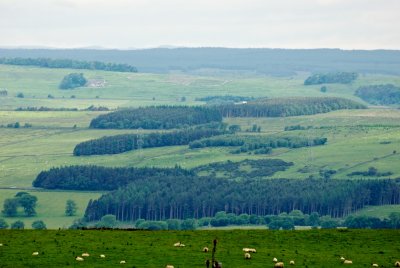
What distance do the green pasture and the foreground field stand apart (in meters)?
84.2

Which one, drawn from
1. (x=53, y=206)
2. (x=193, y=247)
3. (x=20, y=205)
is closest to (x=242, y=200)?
(x=53, y=206)

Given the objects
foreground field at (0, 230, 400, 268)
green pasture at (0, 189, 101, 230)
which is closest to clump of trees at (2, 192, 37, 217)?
green pasture at (0, 189, 101, 230)

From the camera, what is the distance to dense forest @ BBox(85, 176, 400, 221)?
171250 millimetres

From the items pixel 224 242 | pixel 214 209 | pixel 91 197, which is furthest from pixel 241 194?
pixel 224 242

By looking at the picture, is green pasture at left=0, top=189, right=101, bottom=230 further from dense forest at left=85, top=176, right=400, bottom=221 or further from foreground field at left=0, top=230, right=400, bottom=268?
foreground field at left=0, top=230, right=400, bottom=268

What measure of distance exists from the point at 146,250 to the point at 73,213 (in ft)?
357

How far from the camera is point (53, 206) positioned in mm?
177500

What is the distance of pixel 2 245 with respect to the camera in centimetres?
6228

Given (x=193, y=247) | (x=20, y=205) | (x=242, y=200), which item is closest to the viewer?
(x=193, y=247)

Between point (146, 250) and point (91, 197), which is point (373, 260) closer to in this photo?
point (146, 250)

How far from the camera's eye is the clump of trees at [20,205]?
169 metres

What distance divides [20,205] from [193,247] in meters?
116

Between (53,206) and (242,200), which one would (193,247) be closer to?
(242,200)

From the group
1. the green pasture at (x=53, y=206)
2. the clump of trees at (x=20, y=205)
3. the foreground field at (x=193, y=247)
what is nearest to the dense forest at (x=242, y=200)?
the green pasture at (x=53, y=206)
